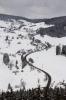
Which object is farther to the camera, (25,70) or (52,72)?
(25,70)

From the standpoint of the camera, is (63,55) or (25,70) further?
(63,55)

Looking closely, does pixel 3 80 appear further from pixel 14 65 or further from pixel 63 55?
pixel 63 55

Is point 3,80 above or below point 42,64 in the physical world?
below

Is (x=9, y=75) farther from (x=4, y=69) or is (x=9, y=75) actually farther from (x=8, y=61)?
(x=8, y=61)

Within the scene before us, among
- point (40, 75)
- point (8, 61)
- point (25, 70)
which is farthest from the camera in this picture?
point (8, 61)

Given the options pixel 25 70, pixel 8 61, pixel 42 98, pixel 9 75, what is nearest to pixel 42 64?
pixel 25 70

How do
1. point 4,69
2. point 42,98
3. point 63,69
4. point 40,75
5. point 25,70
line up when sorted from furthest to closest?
point 4,69 < point 25,70 < point 63,69 < point 40,75 < point 42,98

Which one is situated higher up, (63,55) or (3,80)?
(63,55)

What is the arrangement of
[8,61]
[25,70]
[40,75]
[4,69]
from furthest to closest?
[8,61], [4,69], [25,70], [40,75]

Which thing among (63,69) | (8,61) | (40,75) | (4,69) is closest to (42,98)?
(40,75)
